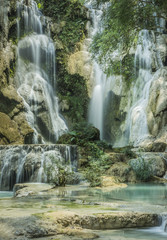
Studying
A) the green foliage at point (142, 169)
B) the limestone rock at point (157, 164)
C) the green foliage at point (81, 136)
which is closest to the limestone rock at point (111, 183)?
the green foliage at point (142, 169)

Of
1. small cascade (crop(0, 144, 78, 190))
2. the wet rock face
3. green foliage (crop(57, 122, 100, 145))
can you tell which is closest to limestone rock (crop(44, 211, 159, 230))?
small cascade (crop(0, 144, 78, 190))

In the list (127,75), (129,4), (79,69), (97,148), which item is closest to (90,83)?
(79,69)

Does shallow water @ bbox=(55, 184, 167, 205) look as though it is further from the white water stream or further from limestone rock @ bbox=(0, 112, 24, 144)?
the white water stream

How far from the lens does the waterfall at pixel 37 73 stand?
19953 millimetres

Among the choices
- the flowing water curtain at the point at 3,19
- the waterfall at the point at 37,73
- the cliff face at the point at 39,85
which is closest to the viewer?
the cliff face at the point at 39,85

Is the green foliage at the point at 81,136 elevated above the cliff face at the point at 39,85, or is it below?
below

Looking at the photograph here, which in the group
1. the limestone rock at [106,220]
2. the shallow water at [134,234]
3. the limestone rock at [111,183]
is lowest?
the limestone rock at [111,183]

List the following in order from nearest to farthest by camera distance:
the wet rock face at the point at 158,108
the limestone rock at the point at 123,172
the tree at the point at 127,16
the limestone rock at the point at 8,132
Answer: the tree at the point at 127,16 → the limestone rock at the point at 123,172 → the limestone rock at the point at 8,132 → the wet rock face at the point at 158,108

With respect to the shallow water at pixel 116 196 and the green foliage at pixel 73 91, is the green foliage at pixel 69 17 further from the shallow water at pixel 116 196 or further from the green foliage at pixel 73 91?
the shallow water at pixel 116 196

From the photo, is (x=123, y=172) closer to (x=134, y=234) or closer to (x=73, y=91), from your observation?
(x=134, y=234)

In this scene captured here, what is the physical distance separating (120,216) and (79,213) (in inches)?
24.8

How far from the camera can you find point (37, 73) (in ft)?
71.3

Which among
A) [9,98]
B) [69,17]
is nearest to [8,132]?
[9,98]

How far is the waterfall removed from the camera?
786 inches
